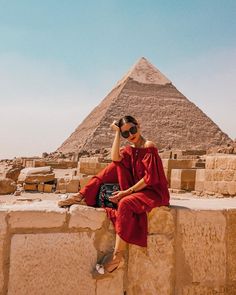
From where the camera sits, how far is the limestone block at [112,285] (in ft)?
8.43

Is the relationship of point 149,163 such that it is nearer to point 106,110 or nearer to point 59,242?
point 59,242

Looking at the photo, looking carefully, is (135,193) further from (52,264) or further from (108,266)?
(52,264)

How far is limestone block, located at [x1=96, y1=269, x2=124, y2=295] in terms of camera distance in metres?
2.57

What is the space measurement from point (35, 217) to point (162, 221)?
2.72 feet

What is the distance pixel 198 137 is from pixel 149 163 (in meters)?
105

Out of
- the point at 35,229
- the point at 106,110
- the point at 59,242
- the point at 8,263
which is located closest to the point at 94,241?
the point at 59,242

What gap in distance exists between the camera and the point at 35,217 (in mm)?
2561

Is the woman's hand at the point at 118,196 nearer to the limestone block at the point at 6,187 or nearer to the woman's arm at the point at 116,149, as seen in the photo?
the woman's arm at the point at 116,149

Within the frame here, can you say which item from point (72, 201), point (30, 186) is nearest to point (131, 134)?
point (72, 201)

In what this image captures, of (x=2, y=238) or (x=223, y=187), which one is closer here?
(x=2, y=238)

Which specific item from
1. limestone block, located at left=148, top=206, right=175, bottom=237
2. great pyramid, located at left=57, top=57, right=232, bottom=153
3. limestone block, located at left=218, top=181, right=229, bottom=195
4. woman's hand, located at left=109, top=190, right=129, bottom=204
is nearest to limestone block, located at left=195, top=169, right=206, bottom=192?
limestone block, located at left=218, top=181, right=229, bottom=195

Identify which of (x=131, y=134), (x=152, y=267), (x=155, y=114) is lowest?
(x=152, y=267)

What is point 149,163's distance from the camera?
8.98ft

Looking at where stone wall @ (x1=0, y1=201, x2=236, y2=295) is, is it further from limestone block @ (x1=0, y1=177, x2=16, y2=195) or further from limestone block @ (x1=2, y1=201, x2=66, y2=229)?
limestone block @ (x1=0, y1=177, x2=16, y2=195)
